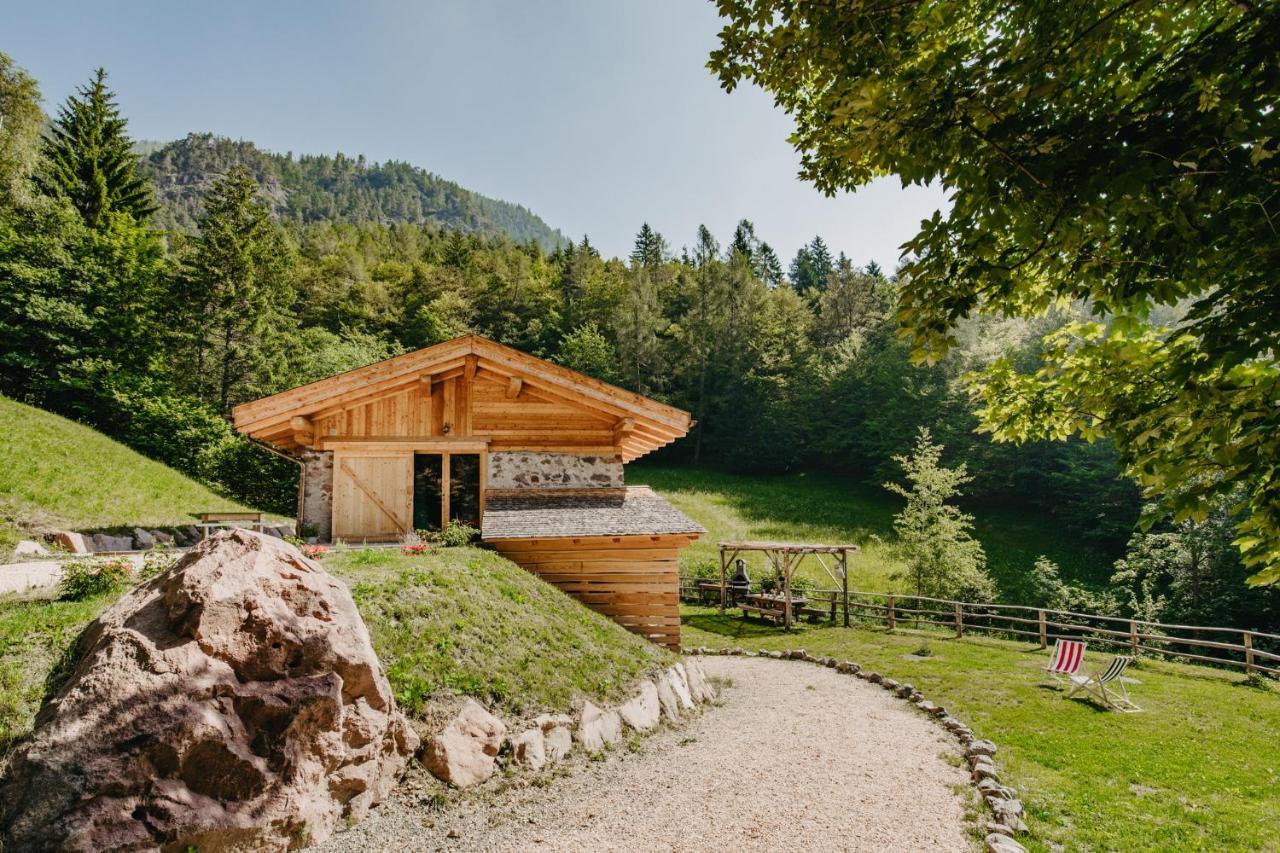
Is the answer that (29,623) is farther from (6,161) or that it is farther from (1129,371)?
(6,161)

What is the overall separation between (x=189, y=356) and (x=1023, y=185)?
116 ft

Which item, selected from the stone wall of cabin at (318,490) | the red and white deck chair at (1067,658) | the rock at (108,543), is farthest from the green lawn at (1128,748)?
the rock at (108,543)

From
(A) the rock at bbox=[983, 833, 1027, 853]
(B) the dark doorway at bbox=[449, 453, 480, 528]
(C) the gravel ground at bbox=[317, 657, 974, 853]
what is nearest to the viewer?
(C) the gravel ground at bbox=[317, 657, 974, 853]

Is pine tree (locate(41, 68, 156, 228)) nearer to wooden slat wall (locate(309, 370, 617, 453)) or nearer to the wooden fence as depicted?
wooden slat wall (locate(309, 370, 617, 453))

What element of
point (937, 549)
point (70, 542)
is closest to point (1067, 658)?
point (937, 549)

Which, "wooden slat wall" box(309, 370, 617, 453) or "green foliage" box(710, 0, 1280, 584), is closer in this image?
"green foliage" box(710, 0, 1280, 584)

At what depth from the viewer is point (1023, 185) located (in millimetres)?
3229

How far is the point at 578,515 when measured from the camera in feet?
41.0

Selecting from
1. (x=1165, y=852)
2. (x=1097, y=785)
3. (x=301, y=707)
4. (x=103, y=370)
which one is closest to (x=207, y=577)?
(x=301, y=707)

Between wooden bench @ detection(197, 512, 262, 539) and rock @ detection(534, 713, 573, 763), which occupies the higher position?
wooden bench @ detection(197, 512, 262, 539)

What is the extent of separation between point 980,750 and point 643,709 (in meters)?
5.18

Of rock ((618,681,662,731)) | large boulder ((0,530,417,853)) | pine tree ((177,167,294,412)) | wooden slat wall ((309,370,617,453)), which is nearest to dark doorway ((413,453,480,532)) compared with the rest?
wooden slat wall ((309,370,617,453))

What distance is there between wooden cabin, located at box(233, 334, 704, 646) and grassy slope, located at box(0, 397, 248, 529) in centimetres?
604

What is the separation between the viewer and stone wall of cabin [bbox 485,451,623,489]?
13.4 meters
